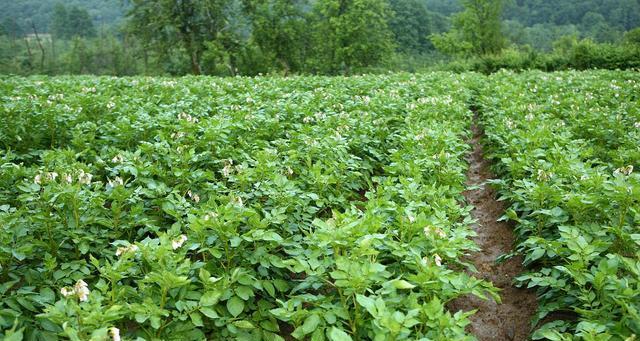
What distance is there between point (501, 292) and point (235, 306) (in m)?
2.30

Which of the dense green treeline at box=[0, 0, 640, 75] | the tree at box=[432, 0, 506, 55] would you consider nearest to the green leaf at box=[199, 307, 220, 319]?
the dense green treeline at box=[0, 0, 640, 75]

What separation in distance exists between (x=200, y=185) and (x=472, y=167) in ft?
15.0

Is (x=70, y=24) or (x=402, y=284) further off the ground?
(x=402, y=284)

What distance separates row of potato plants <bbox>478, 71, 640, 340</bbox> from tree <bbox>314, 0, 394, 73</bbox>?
2919 cm

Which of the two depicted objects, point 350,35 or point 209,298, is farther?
point 350,35

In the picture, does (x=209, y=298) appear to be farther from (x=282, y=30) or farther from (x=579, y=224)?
(x=282, y=30)

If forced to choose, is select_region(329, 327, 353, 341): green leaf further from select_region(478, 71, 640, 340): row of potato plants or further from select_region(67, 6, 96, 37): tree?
select_region(67, 6, 96, 37): tree

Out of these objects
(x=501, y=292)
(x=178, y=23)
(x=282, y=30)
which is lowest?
(x=282, y=30)

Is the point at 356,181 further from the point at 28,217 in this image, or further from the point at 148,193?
the point at 28,217

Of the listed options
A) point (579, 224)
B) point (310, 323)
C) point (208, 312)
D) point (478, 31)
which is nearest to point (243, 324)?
point (208, 312)

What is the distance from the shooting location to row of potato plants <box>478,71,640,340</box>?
2.51 meters

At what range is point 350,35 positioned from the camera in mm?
35250

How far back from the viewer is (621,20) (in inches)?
3278

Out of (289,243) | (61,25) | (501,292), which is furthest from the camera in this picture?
(61,25)
